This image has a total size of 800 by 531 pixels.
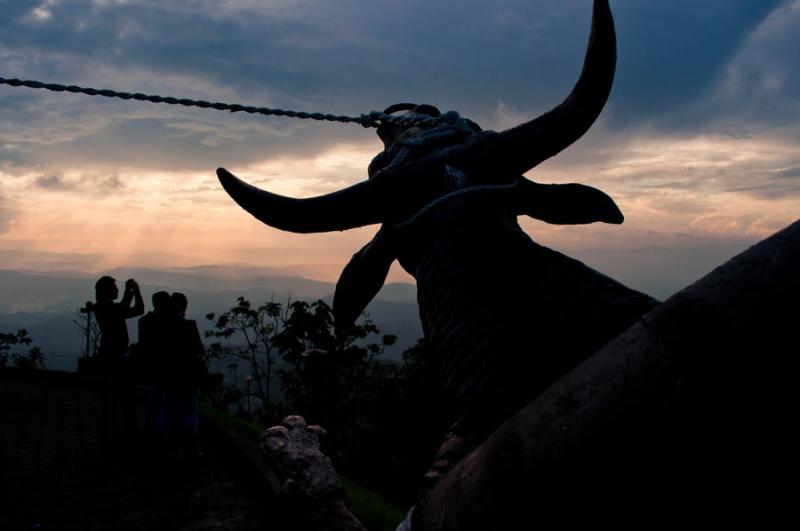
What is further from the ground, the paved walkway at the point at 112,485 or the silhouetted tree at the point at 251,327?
the silhouetted tree at the point at 251,327

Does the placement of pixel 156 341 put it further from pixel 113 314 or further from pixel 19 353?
pixel 19 353

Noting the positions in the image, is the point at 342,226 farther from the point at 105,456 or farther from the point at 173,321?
the point at 105,456

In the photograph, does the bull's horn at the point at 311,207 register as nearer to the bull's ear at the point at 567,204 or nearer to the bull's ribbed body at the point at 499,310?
the bull's ribbed body at the point at 499,310

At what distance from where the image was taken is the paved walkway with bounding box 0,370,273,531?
5848 mm

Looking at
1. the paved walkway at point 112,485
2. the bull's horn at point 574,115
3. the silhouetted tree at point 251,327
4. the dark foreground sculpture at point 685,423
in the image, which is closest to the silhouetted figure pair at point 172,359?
the paved walkway at point 112,485

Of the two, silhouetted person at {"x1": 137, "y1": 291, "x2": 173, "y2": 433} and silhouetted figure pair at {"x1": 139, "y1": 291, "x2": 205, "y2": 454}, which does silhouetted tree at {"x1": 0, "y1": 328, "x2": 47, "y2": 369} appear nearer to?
silhouetted person at {"x1": 137, "y1": 291, "x2": 173, "y2": 433}

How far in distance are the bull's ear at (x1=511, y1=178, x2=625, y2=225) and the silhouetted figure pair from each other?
558 cm

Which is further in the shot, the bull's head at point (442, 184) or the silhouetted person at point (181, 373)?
the silhouetted person at point (181, 373)

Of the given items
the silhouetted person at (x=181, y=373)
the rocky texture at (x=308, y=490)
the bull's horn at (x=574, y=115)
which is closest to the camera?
the bull's horn at (x=574, y=115)

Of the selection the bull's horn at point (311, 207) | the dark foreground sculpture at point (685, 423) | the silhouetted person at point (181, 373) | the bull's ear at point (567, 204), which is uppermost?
the bull's ear at point (567, 204)

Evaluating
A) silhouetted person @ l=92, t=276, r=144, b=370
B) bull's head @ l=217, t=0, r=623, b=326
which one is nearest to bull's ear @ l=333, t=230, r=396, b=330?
bull's head @ l=217, t=0, r=623, b=326

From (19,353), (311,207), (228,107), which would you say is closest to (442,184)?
(311,207)

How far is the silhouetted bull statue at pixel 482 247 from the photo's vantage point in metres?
1.43

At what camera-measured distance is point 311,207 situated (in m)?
1.79
